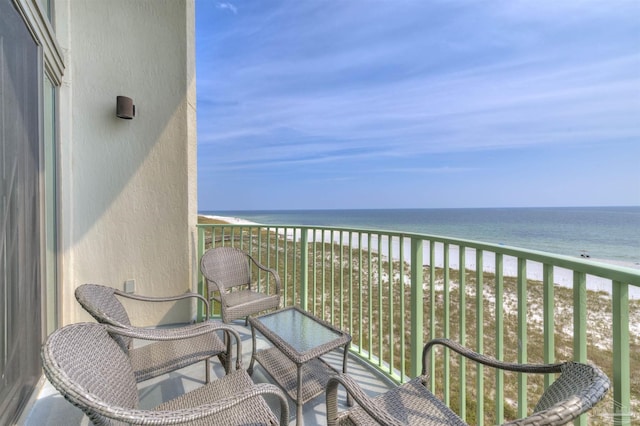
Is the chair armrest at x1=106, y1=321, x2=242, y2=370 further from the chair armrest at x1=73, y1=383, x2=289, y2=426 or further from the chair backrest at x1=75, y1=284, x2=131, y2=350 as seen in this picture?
the chair armrest at x1=73, y1=383, x2=289, y2=426

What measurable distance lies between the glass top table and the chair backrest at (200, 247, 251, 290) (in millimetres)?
878

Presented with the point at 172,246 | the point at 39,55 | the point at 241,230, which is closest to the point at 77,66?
the point at 39,55

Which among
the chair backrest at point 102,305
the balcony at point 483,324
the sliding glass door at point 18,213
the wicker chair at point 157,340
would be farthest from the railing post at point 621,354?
the sliding glass door at point 18,213

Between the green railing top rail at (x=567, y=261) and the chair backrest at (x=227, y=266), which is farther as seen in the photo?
the chair backrest at (x=227, y=266)

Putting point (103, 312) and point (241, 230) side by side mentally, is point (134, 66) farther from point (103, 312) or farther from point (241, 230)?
point (103, 312)

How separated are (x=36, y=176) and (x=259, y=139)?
20939mm

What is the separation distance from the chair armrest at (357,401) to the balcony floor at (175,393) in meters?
0.80

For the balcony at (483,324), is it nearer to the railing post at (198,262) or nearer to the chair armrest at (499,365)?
the railing post at (198,262)

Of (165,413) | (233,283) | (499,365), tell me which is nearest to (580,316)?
(499,365)

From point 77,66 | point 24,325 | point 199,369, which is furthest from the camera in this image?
point 77,66

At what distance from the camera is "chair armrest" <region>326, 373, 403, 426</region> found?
0.81m

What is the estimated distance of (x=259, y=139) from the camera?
21891 mm

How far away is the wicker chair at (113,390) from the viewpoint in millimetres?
777

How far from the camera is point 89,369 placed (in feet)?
3.14
